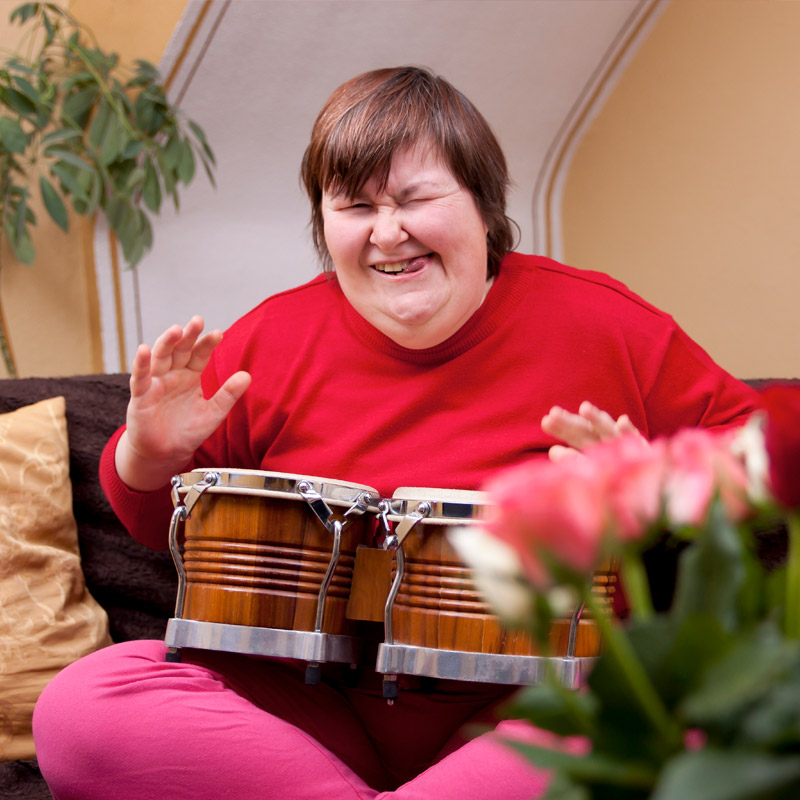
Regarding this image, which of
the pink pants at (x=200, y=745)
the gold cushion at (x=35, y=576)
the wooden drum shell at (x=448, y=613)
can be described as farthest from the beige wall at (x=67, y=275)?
the wooden drum shell at (x=448, y=613)

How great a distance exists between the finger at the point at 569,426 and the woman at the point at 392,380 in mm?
292

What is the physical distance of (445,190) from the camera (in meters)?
1.44

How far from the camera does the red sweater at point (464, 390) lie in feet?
4.74

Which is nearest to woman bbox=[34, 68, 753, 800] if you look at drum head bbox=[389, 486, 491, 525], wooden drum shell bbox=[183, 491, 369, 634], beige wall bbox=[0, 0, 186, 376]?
wooden drum shell bbox=[183, 491, 369, 634]

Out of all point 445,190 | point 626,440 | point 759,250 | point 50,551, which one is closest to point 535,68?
point 759,250

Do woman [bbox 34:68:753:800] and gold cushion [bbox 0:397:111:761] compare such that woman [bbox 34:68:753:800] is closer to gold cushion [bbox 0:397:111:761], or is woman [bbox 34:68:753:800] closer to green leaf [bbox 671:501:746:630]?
gold cushion [bbox 0:397:111:761]

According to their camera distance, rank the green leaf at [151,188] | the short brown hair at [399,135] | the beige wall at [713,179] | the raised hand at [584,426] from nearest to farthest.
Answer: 1. the raised hand at [584,426]
2. the short brown hair at [399,135]
3. the beige wall at [713,179]
4. the green leaf at [151,188]

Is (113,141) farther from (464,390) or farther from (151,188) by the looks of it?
(464,390)

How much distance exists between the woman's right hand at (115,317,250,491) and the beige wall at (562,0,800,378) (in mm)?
1457

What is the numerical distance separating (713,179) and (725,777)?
7.57 feet

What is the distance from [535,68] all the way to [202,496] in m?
1.94

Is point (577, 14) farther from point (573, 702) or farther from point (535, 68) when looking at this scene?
point (573, 702)

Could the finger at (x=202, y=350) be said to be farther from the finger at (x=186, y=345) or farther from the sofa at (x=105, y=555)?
the sofa at (x=105, y=555)

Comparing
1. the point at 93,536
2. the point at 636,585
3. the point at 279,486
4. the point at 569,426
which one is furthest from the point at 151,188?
the point at 636,585
